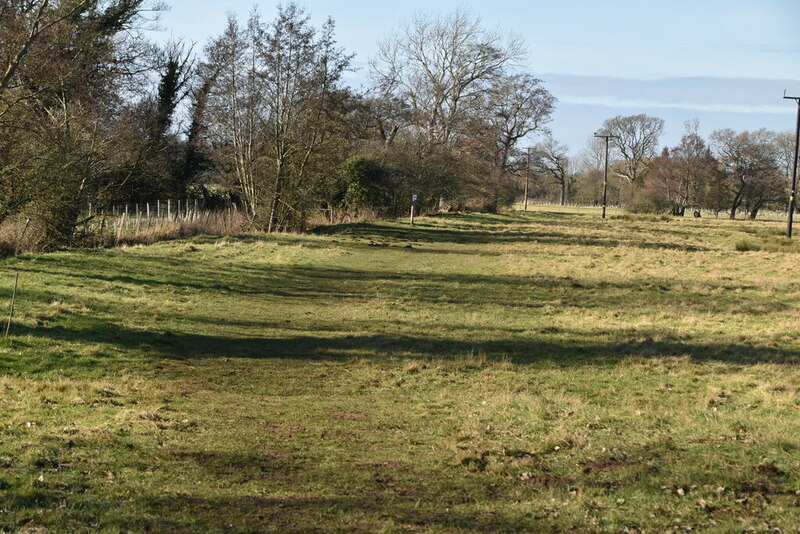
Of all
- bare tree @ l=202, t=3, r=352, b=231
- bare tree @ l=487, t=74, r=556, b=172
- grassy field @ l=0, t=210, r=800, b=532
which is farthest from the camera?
bare tree @ l=487, t=74, r=556, b=172

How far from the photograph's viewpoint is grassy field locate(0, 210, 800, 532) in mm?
4992

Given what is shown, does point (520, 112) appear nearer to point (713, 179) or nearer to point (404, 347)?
point (713, 179)

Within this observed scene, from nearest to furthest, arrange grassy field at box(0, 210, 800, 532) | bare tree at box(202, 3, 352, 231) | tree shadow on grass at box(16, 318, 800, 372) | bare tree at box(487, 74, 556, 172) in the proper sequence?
Result: grassy field at box(0, 210, 800, 532)
tree shadow on grass at box(16, 318, 800, 372)
bare tree at box(202, 3, 352, 231)
bare tree at box(487, 74, 556, 172)

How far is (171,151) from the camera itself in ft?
149

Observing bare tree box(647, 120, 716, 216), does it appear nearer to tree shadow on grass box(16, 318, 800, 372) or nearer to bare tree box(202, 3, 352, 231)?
bare tree box(202, 3, 352, 231)

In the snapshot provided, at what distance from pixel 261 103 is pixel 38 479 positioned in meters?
28.9

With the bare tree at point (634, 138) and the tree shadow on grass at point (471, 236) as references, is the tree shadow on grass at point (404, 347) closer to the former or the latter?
the tree shadow on grass at point (471, 236)

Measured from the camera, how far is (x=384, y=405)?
8266mm

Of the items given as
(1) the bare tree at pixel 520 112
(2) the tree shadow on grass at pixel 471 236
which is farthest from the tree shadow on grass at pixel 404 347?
(1) the bare tree at pixel 520 112

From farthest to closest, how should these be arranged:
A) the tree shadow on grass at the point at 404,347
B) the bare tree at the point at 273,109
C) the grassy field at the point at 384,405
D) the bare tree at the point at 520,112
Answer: the bare tree at the point at 520,112 → the bare tree at the point at 273,109 → the tree shadow on grass at the point at 404,347 → the grassy field at the point at 384,405

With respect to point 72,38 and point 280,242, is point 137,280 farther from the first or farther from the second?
point 280,242

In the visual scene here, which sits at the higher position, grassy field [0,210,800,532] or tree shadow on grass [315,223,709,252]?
tree shadow on grass [315,223,709,252]

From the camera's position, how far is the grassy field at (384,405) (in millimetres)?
4992

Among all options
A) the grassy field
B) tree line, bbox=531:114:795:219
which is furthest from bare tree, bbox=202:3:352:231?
tree line, bbox=531:114:795:219
